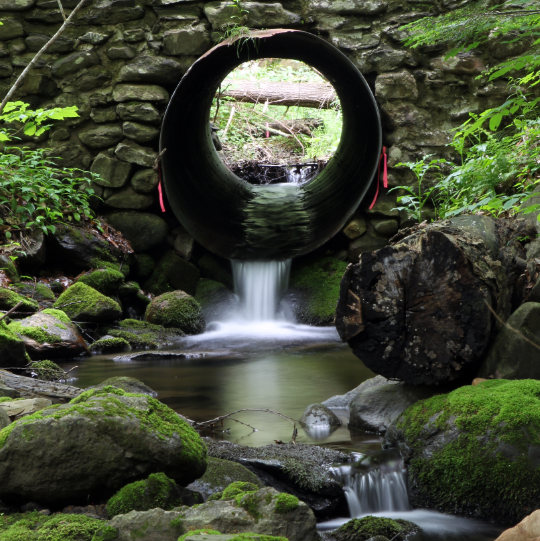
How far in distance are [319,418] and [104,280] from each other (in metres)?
3.80

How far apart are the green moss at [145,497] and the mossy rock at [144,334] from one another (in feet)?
12.2

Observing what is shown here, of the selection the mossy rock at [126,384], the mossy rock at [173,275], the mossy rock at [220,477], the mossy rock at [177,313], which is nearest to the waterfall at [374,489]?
the mossy rock at [220,477]

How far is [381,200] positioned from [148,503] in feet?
18.6

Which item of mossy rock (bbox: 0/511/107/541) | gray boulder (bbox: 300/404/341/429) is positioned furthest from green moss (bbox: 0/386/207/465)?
gray boulder (bbox: 300/404/341/429)

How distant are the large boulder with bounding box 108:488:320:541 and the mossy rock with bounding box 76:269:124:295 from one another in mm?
4775

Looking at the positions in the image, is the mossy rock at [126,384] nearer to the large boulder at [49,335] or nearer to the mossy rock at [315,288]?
the large boulder at [49,335]

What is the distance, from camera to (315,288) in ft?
23.3

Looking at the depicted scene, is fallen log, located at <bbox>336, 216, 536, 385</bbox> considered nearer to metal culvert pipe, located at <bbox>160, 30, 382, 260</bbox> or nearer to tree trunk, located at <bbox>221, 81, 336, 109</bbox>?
metal culvert pipe, located at <bbox>160, 30, 382, 260</bbox>

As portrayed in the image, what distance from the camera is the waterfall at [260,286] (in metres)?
7.10

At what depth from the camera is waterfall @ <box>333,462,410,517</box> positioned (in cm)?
226


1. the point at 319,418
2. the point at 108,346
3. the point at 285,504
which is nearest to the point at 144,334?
the point at 108,346

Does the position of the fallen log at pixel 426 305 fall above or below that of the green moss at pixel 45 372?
above

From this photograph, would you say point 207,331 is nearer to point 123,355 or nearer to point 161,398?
point 123,355

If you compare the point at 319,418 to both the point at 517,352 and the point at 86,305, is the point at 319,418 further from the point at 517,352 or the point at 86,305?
the point at 86,305
